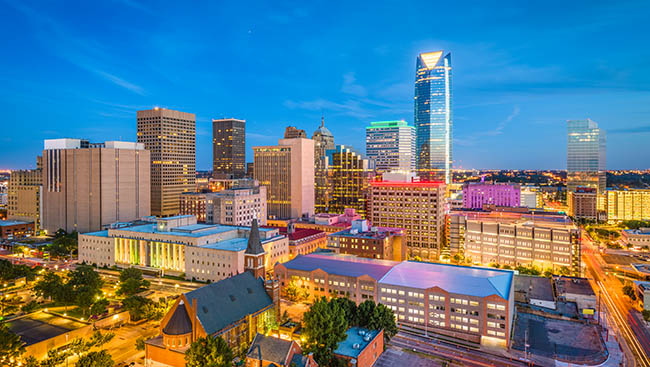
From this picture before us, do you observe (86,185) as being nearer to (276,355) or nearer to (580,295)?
(276,355)

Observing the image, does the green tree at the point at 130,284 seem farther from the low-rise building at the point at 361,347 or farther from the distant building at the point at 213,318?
the low-rise building at the point at 361,347

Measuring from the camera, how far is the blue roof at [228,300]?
63.6 m

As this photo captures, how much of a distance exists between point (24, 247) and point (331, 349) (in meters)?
152

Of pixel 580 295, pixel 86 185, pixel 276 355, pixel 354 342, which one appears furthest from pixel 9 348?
pixel 86 185

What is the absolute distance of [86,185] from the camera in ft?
615

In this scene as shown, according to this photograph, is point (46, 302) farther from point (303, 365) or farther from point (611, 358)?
point (611, 358)

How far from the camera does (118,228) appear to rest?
466ft

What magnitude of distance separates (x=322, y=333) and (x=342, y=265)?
42906 mm

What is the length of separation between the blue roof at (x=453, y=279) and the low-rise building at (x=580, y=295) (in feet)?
63.7

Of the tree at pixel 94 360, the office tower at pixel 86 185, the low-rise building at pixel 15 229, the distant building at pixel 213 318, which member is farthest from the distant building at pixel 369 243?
the low-rise building at pixel 15 229

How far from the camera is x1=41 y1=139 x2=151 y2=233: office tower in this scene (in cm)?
18575

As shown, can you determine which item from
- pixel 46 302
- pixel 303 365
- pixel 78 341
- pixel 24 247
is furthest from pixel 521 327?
pixel 24 247

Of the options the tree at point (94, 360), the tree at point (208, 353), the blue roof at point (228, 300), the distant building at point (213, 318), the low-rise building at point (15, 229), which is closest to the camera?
the tree at point (94, 360)

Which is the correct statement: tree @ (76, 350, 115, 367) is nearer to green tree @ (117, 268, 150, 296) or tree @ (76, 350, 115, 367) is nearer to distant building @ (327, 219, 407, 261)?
green tree @ (117, 268, 150, 296)
